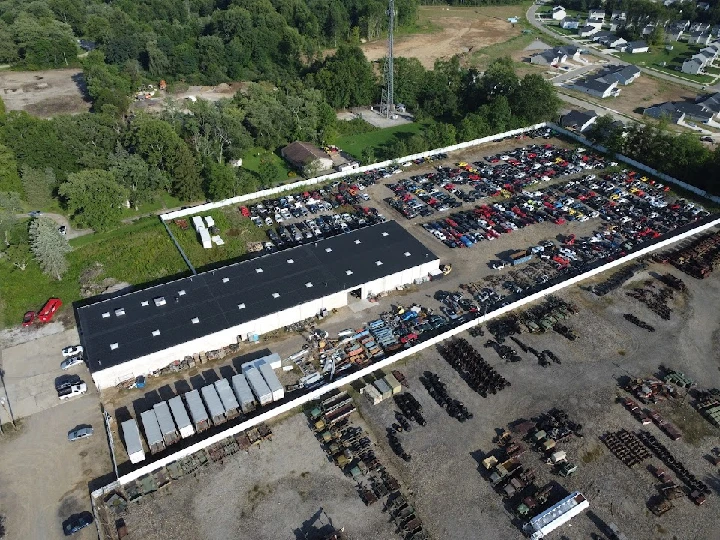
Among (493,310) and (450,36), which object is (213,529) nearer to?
(493,310)

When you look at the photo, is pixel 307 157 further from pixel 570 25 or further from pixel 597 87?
pixel 570 25

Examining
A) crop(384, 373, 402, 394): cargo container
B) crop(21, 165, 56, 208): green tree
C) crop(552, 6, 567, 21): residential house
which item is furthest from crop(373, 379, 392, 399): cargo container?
crop(552, 6, 567, 21): residential house

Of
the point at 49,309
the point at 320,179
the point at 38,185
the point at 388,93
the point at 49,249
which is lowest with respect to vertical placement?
the point at 320,179

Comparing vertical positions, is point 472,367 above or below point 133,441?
below

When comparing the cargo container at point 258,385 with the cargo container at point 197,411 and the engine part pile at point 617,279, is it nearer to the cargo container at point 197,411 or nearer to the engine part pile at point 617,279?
the cargo container at point 197,411

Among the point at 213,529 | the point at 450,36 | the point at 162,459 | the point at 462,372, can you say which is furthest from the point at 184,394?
the point at 450,36

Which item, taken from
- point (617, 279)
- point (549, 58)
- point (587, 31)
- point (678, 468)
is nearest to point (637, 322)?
point (617, 279)

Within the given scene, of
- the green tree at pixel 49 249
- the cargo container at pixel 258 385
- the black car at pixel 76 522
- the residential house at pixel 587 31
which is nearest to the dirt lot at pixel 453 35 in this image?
the residential house at pixel 587 31
